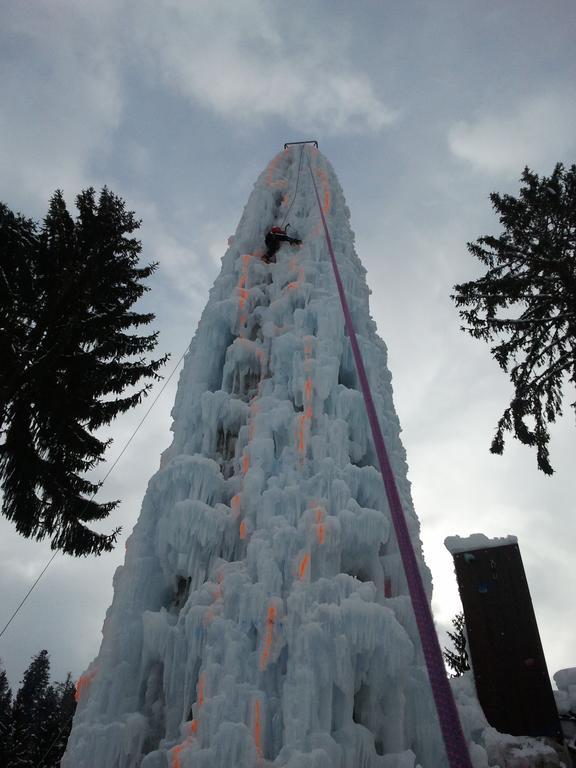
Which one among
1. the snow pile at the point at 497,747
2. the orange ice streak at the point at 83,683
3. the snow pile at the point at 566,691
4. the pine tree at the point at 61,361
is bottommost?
the snow pile at the point at 497,747

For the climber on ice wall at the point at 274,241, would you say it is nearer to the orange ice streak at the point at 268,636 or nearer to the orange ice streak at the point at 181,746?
the orange ice streak at the point at 268,636

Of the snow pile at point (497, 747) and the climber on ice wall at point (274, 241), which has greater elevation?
the climber on ice wall at point (274, 241)

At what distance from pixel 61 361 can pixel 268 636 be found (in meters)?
7.43

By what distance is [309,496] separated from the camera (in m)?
6.05

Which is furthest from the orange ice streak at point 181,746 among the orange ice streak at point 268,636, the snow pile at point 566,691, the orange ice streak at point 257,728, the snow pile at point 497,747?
the snow pile at point 566,691

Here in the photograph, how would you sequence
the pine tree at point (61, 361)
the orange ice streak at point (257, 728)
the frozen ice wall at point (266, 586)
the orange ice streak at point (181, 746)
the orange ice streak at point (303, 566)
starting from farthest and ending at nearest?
the pine tree at point (61, 361) < the orange ice streak at point (303, 566) < the frozen ice wall at point (266, 586) < the orange ice streak at point (257, 728) < the orange ice streak at point (181, 746)

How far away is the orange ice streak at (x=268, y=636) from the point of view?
188 inches

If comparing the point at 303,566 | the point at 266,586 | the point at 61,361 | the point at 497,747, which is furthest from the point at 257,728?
the point at 61,361

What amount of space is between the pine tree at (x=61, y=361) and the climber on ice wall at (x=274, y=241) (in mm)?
3755

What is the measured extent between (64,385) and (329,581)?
292 inches

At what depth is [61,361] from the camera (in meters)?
10.0

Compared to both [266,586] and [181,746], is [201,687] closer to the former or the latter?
[181,746]

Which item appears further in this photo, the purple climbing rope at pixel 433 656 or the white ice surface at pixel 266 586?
the white ice surface at pixel 266 586

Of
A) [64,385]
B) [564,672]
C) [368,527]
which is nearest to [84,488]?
[64,385]
